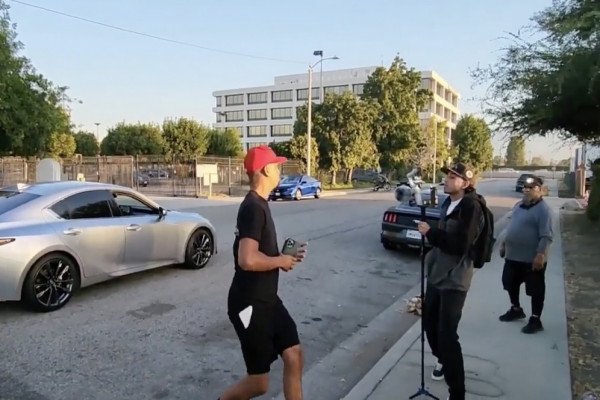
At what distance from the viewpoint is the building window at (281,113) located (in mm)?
105312

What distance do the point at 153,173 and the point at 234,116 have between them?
8538 centimetres

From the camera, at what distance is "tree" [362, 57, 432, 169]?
158 feet

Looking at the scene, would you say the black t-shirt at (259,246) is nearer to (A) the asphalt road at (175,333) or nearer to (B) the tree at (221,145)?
(A) the asphalt road at (175,333)

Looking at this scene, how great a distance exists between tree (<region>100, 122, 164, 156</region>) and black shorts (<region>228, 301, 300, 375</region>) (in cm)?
5546

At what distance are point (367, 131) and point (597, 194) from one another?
28.8 m

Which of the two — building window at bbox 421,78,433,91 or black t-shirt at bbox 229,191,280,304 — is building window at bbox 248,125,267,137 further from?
black t-shirt at bbox 229,191,280,304

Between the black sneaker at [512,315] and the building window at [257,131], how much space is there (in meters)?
104

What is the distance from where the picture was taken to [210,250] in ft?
27.9

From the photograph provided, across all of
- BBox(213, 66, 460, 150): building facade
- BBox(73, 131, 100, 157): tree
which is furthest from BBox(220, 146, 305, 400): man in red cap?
BBox(213, 66, 460, 150): building facade

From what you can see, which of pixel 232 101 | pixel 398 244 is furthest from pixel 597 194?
pixel 232 101

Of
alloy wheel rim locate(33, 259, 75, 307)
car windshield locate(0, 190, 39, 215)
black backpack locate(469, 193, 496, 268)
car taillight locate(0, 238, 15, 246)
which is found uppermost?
car windshield locate(0, 190, 39, 215)

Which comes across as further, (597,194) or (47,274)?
(597,194)

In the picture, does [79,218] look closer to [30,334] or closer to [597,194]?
[30,334]

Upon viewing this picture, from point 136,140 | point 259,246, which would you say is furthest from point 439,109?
point 259,246
